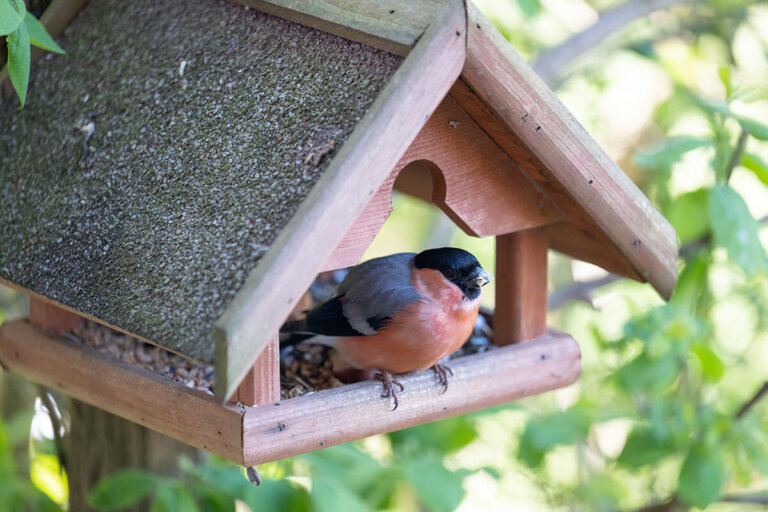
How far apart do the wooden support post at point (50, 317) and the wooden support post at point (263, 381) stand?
0.68 metres

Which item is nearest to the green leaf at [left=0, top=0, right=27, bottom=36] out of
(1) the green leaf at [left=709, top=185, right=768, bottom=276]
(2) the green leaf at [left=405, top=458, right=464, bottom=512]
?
(2) the green leaf at [left=405, top=458, right=464, bottom=512]

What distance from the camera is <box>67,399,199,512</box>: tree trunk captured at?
2521mm

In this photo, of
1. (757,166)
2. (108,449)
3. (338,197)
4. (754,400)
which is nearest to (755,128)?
(757,166)

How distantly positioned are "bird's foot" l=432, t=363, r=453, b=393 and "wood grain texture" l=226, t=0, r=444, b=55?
2.45 ft

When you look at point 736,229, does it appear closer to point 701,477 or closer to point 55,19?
point 701,477

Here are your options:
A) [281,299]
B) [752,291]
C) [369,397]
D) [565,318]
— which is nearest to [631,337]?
[752,291]

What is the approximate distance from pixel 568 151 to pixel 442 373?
0.57 meters

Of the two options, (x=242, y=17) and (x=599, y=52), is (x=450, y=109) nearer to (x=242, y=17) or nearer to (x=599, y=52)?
(x=242, y=17)

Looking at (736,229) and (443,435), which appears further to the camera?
(443,435)

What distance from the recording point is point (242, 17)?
1.98 meters

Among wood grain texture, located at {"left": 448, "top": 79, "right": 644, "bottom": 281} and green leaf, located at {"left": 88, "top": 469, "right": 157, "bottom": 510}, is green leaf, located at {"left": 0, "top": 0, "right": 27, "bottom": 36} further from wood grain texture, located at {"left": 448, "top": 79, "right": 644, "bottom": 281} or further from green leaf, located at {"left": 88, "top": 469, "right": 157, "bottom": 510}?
green leaf, located at {"left": 88, "top": 469, "right": 157, "bottom": 510}

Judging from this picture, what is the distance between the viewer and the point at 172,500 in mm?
2045

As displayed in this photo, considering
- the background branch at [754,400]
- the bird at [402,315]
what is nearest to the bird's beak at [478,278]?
the bird at [402,315]

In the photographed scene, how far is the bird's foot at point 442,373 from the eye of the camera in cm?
203
